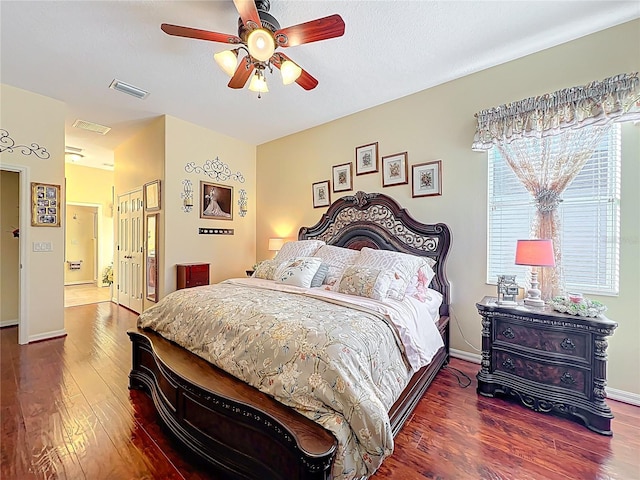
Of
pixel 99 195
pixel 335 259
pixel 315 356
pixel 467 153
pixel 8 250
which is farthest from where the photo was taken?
pixel 99 195

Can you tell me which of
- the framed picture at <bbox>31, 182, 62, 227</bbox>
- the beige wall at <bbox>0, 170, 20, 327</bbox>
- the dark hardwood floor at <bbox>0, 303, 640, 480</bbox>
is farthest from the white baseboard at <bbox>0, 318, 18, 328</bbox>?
the dark hardwood floor at <bbox>0, 303, 640, 480</bbox>

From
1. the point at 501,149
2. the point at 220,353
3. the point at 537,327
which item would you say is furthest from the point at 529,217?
the point at 220,353

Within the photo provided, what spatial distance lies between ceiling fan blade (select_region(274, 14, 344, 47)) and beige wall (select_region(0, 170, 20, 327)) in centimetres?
467

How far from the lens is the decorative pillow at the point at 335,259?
2920 mm

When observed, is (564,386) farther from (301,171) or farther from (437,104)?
(301,171)

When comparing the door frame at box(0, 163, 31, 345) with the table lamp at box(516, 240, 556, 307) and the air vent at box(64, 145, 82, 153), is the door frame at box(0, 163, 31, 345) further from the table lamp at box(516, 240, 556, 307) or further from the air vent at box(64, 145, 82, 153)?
the table lamp at box(516, 240, 556, 307)

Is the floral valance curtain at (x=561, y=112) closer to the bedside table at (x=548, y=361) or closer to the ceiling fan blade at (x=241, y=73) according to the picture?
the bedside table at (x=548, y=361)

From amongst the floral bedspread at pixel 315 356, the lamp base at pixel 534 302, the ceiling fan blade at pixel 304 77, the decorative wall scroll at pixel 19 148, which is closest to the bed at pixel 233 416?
the floral bedspread at pixel 315 356

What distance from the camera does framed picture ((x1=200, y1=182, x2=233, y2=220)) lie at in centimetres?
438

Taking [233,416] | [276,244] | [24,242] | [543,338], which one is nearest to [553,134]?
[543,338]

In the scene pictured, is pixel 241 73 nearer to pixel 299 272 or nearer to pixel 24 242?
pixel 299 272

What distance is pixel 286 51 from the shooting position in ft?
8.50

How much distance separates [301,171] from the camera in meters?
4.47

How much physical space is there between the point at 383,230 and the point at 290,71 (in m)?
1.92
